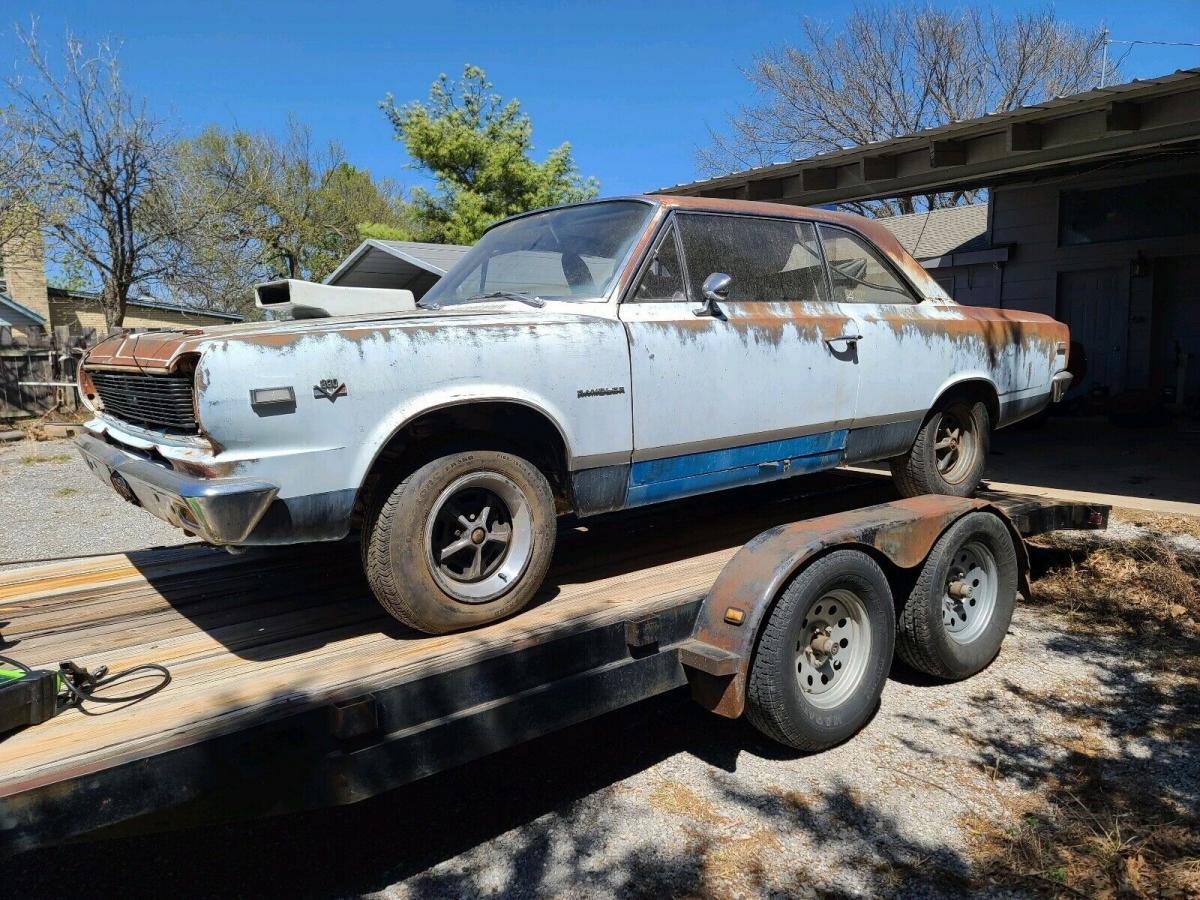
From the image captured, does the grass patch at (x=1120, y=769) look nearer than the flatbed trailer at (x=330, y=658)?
No

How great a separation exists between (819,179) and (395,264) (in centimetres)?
973

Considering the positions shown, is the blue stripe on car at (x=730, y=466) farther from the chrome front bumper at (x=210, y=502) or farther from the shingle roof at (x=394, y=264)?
the shingle roof at (x=394, y=264)

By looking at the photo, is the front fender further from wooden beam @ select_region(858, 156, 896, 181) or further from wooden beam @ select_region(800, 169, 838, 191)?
wooden beam @ select_region(800, 169, 838, 191)

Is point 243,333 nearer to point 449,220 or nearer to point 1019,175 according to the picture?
point 1019,175

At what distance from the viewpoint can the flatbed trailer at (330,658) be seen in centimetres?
216

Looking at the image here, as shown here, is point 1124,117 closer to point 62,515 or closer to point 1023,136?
point 1023,136

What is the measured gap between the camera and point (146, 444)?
9.93 ft

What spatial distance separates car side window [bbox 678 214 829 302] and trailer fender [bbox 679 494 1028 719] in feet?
3.64

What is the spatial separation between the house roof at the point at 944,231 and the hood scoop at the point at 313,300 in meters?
13.5

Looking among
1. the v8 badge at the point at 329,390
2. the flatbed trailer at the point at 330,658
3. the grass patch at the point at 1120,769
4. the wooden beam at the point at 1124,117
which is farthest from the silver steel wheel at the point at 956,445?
the wooden beam at the point at 1124,117

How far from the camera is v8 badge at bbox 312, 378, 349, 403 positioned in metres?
2.71

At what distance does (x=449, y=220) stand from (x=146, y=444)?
23099 mm

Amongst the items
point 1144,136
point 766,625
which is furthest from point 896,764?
point 1144,136

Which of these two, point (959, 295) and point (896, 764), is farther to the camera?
point (959, 295)
